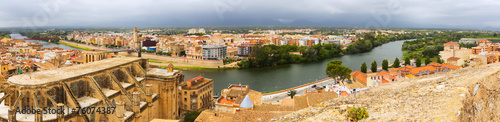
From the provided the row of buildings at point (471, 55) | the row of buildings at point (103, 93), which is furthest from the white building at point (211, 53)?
the row of buildings at point (471, 55)

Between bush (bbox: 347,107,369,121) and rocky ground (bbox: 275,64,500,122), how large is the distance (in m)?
0.03

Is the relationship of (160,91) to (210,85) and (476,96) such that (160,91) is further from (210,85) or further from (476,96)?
(476,96)

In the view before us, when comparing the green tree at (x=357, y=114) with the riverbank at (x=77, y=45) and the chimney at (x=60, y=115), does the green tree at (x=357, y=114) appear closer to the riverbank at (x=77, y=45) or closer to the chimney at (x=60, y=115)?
the chimney at (x=60, y=115)

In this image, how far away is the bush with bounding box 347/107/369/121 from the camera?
204cm

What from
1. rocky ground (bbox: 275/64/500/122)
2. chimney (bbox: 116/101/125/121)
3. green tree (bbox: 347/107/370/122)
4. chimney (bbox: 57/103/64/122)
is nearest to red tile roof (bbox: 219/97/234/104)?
chimney (bbox: 116/101/125/121)

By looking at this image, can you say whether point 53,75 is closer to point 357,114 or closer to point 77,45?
point 357,114

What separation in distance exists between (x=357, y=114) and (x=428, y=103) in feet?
1.44

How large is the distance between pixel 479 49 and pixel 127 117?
2575cm

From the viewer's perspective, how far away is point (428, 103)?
2.01 m

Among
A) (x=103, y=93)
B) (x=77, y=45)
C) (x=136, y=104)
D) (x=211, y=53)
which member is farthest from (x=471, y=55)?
(x=77, y=45)

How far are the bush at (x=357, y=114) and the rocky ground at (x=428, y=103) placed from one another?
0.11 ft

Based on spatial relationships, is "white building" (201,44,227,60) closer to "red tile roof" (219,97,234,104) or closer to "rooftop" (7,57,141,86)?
"red tile roof" (219,97,234,104)

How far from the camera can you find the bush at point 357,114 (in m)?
2.04

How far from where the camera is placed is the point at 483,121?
217 cm
